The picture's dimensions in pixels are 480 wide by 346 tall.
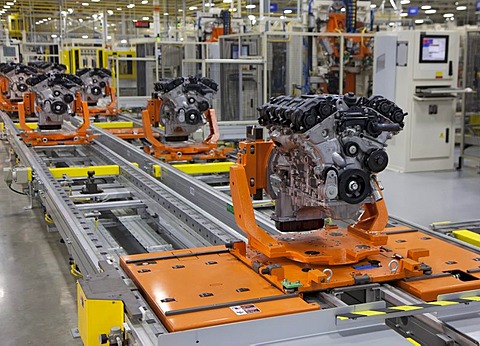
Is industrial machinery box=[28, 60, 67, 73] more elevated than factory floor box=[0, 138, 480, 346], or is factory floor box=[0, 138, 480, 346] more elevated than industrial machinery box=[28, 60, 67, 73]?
industrial machinery box=[28, 60, 67, 73]

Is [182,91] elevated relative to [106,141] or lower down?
elevated

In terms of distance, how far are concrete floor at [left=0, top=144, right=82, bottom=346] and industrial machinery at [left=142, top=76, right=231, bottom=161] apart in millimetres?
1717

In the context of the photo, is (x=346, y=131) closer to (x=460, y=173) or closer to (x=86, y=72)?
(x=460, y=173)

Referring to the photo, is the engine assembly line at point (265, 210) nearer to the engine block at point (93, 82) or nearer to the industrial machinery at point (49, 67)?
the engine block at point (93, 82)

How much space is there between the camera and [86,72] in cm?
1263

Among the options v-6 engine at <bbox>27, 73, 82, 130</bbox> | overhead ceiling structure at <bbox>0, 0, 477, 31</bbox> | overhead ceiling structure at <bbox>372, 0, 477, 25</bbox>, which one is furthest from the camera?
overhead ceiling structure at <bbox>372, 0, 477, 25</bbox>

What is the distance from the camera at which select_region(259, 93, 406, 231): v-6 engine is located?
2.78 metres

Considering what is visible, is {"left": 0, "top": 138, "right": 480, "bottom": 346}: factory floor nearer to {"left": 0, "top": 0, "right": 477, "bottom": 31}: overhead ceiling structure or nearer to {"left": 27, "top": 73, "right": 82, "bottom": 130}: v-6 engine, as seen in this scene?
{"left": 27, "top": 73, "right": 82, "bottom": 130}: v-6 engine

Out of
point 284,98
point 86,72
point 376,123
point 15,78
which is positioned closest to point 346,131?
point 376,123

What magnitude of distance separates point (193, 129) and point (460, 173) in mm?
4066

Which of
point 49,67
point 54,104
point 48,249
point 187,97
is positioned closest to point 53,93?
point 54,104

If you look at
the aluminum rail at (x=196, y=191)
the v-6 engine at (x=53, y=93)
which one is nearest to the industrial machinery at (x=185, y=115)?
the aluminum rail at (x=196, y=191)

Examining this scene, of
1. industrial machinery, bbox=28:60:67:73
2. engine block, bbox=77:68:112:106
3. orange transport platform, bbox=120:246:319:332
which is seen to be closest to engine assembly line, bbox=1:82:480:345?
orange transport platform, bbox=120:246:319:332

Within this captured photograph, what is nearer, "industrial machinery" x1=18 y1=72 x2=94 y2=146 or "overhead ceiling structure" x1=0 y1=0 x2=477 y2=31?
"industrial machinery" x1=18 y1=72 x2=94 y2=146
